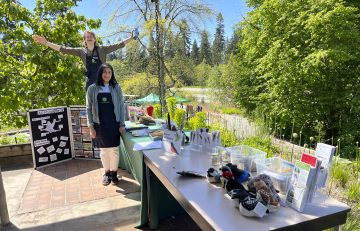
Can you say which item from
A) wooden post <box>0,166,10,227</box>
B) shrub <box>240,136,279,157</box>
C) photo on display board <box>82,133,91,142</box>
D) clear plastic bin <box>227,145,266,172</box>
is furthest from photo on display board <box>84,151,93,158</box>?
clear plastic bin <box>227,145,266,172</box>

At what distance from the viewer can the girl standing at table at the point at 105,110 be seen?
2.91 metres

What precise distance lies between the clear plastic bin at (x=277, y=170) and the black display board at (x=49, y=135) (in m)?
3.28

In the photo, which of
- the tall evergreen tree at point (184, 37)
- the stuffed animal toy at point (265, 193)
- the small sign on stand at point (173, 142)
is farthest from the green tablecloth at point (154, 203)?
the tall evergreen tree at point (184, 37)

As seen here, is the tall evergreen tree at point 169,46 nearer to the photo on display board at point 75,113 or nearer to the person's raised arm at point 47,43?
the photo on display board at point 75,113

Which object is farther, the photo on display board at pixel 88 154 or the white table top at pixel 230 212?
the photo on display board at pixel 88 154

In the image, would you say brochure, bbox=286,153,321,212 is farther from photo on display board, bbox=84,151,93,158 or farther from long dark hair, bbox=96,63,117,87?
photo on display board, bbox=84,151,93,158

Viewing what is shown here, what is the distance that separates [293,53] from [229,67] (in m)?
9.03

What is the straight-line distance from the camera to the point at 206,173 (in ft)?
5.24

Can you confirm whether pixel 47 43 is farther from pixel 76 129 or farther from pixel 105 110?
pixel 105 110

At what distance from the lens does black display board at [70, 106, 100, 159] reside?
161 inches

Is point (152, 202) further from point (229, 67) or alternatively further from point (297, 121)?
point (229, 67)

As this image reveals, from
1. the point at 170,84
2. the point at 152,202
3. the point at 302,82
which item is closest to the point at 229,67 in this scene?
the point at 170,84

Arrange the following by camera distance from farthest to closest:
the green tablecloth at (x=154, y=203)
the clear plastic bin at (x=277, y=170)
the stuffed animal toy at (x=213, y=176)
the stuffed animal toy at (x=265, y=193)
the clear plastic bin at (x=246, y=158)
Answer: the green tablecloth at (x=154, y=203)
the clear plastic bin at (x=246, y=158)
the stuffed animal toy at (x=213, y=176)
the clear plastic bin at (x=277, y=170)
the stuffed animal toy at (x=265, y=193)

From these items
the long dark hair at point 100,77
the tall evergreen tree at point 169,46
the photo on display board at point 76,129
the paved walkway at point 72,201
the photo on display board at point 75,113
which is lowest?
the paved walkway at point 72,201
